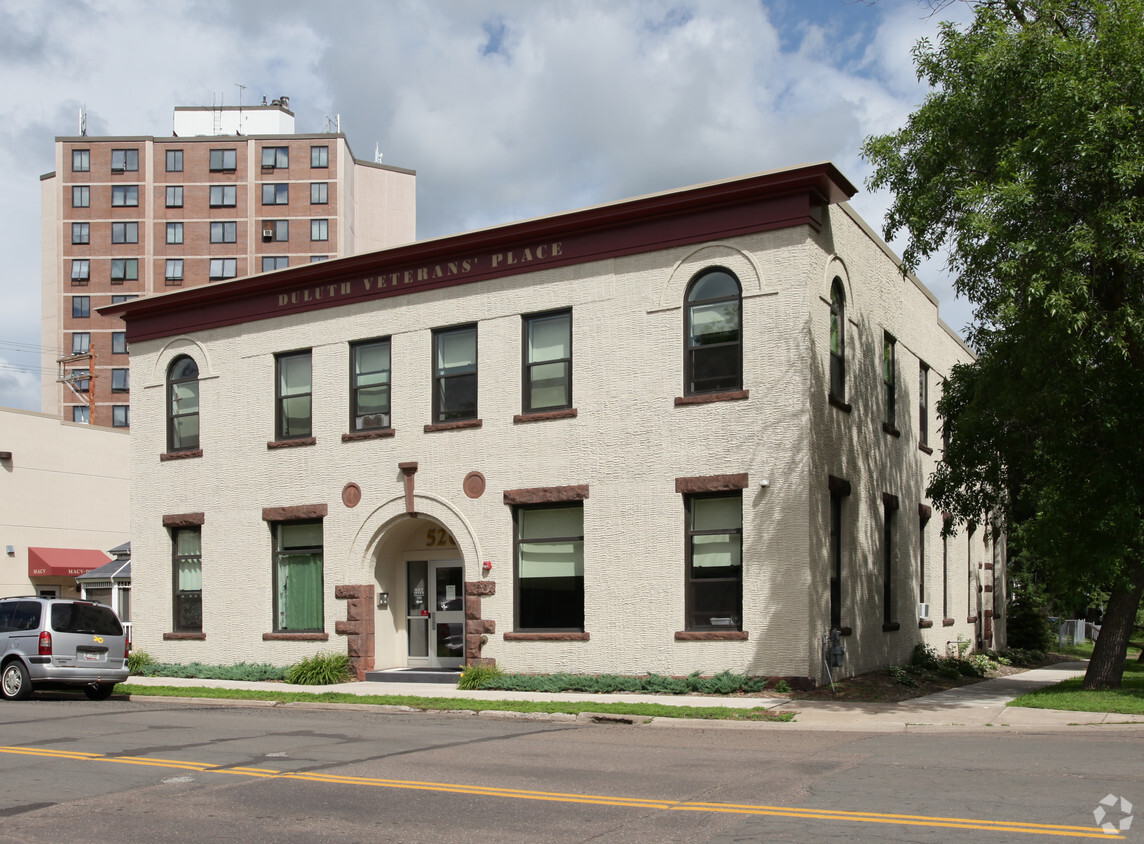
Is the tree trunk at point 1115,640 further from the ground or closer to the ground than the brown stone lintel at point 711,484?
closer to the ground

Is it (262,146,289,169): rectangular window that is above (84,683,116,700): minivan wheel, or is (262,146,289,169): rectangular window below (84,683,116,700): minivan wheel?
above

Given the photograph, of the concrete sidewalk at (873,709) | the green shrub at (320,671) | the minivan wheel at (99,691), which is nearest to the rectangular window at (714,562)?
the concrete sidewalk at (873,709)

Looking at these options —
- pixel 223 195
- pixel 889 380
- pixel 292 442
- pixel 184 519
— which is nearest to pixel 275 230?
pixel 223 195

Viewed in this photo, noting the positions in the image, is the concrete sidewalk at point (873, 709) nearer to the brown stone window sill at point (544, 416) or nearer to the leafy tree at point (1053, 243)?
the leafy tree at point (1053, 243)

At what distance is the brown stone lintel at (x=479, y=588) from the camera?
21.3m

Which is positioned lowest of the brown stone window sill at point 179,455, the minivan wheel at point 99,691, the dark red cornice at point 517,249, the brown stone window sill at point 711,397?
the minivan wheel at point 99,691

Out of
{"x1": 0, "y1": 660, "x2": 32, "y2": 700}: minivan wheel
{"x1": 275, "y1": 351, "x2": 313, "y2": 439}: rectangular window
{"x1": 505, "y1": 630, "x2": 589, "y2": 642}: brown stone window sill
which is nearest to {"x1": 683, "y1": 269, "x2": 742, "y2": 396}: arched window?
{"x1": 505, "y1": 630, "x2": 589, "y2": 642}: brown stone window sill

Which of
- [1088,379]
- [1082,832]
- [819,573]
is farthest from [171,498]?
[1082,832]

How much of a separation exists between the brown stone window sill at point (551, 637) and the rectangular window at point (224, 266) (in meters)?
68.8

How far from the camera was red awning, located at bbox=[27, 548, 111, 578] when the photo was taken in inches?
1639

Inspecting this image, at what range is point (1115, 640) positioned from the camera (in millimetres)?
18031

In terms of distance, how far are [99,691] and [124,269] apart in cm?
7061

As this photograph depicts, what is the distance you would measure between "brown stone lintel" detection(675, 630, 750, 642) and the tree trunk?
5405 millimetres

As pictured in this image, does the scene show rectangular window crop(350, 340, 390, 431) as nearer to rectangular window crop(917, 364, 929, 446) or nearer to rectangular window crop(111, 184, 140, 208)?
rectangular window crop(917, 364, 929, 446)
